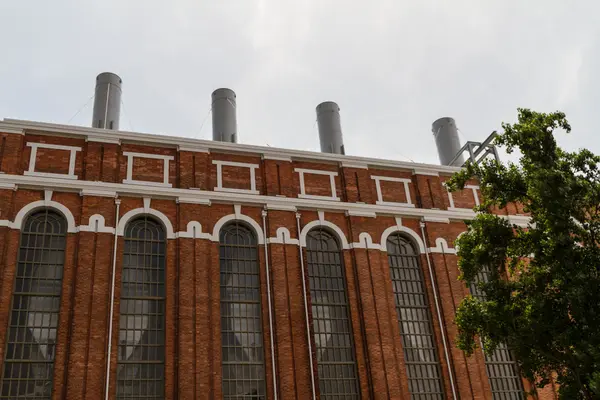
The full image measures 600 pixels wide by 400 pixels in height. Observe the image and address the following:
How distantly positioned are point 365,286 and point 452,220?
5387 mm

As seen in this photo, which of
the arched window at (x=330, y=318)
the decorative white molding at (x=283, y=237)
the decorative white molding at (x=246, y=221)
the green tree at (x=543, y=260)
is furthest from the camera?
the decorative white molding at (x=283, y=237)

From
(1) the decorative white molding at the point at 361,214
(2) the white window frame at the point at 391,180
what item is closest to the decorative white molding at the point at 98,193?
(1) the decorative white molding at the point at 361,214

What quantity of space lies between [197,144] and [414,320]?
1052cm

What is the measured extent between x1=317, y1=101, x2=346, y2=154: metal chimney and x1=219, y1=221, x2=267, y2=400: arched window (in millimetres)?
7173

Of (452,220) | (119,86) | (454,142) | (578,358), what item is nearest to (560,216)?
(578,358)

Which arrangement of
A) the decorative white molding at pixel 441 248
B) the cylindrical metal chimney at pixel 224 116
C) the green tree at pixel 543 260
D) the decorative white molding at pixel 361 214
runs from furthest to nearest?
1. the cylindrical metal chimney at pixel 224 116
2. the decorative white molding at pixel 441 248
3. the decorative white molding at pixel 361 214
4. the green tree at pixel 543 260

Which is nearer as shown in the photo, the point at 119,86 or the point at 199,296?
the point at 199,296

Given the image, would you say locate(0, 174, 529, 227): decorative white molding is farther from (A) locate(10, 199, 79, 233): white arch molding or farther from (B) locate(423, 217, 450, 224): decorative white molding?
(A) locate(10, 199, 79, 233): white arch molding

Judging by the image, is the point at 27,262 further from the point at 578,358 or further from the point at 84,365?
the point at 578,358

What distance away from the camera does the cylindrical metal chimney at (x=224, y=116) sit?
26.5m

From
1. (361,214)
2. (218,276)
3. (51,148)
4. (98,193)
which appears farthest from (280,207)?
(51,148)

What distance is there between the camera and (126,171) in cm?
2217

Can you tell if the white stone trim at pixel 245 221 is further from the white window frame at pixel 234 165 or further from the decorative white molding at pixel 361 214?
the decorative white molding at pixel 361 214

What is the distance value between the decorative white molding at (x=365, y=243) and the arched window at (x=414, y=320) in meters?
0.80
